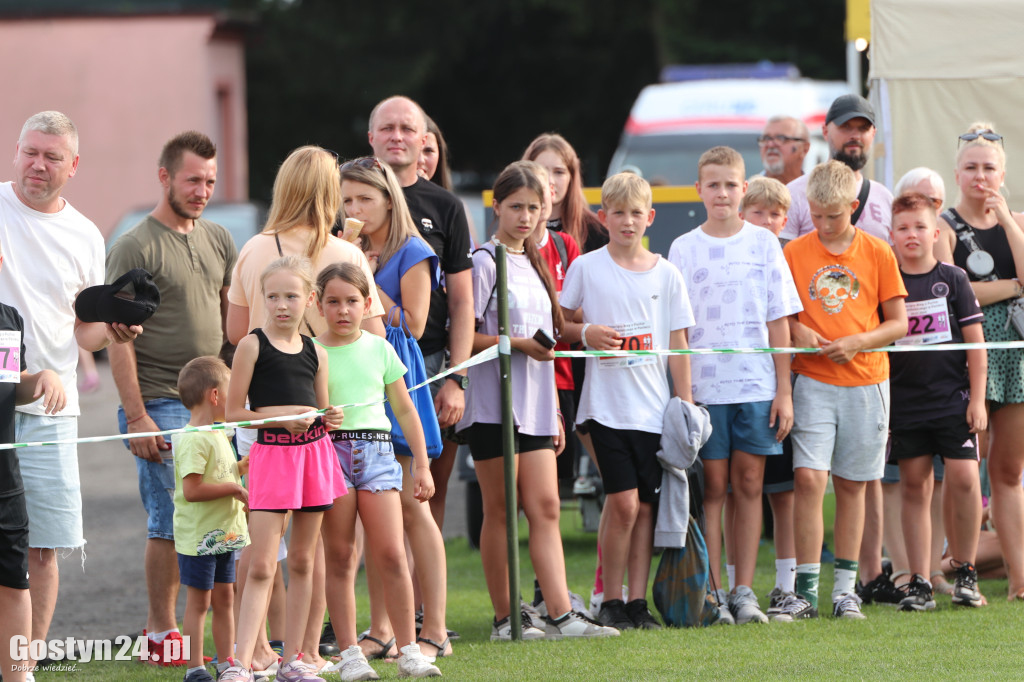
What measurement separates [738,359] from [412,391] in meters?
1.66

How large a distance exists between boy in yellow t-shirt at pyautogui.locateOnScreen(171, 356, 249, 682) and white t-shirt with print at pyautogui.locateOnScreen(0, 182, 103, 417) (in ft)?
1.85

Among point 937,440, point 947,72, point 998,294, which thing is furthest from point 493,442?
point 947,72

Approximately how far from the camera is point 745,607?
6566 millimetres

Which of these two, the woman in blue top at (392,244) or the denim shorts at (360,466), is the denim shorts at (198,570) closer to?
the denim shorts at (360,466)

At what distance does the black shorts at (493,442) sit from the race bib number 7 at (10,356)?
1.98 meters

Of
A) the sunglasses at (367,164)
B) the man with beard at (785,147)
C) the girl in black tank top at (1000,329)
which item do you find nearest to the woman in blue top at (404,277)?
the sunglasses at (367,164)

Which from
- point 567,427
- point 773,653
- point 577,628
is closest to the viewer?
point 773,653

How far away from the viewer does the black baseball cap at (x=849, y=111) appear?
24.7 feet

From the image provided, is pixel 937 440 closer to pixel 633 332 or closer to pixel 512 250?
pixel 633 332

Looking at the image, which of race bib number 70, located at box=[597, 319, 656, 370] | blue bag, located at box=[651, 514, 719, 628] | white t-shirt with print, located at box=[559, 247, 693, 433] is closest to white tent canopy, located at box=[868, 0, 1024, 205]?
white t-shirt with print, located at box=[559, 247, 693, 433]

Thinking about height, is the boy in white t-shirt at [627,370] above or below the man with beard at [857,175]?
below

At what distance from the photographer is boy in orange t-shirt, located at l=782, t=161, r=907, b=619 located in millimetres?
6664

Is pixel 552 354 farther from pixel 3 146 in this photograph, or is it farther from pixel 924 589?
pixel 3 146

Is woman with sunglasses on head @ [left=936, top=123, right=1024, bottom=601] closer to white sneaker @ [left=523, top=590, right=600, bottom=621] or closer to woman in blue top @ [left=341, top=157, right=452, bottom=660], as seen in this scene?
white sneaker @ [left=523, top=590, right=600, bottom=621]
